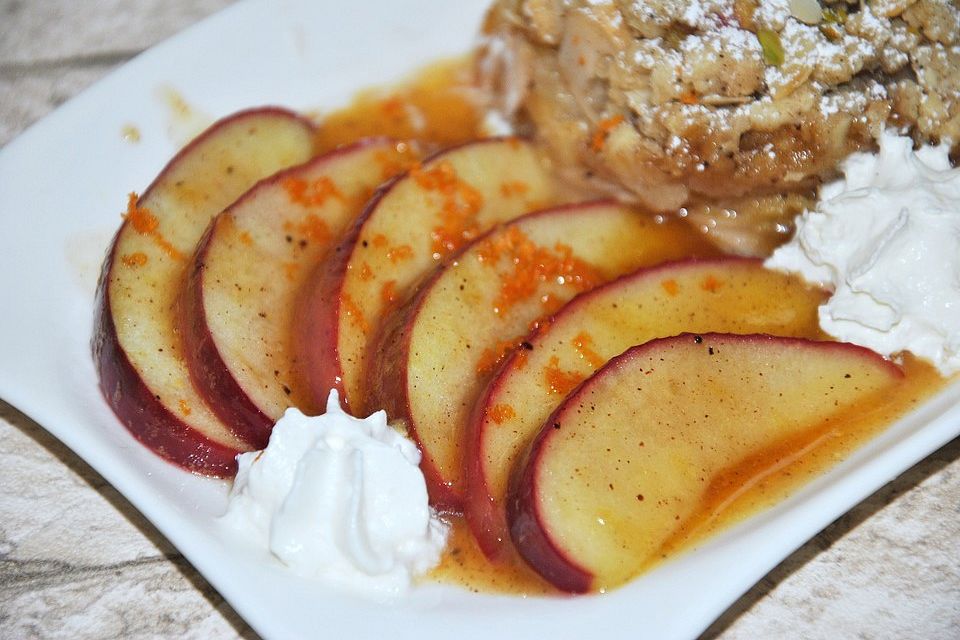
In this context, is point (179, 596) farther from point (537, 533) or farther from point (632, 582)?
point (632, 582)

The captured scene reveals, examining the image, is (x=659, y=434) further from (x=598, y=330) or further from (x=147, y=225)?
(x=147, y=225)

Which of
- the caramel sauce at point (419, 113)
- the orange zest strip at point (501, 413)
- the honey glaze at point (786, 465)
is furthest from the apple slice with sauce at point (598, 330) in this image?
the caramel sauce at point (419, 113)

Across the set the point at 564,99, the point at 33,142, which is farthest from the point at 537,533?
the point at 33,142

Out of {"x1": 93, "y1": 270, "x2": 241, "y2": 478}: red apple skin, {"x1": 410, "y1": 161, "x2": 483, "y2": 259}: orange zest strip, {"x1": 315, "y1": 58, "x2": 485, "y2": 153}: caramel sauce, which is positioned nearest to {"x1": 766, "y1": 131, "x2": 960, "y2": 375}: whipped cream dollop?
{"x1": 410, "y1": 161, "x2": 483, "y2": 259}: orange zest strip

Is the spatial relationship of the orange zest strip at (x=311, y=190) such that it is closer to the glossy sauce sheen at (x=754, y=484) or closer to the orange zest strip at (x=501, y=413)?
the orange zest strip at (x=501, y=413)

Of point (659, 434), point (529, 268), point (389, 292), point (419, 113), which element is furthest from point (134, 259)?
point (659, 434)
